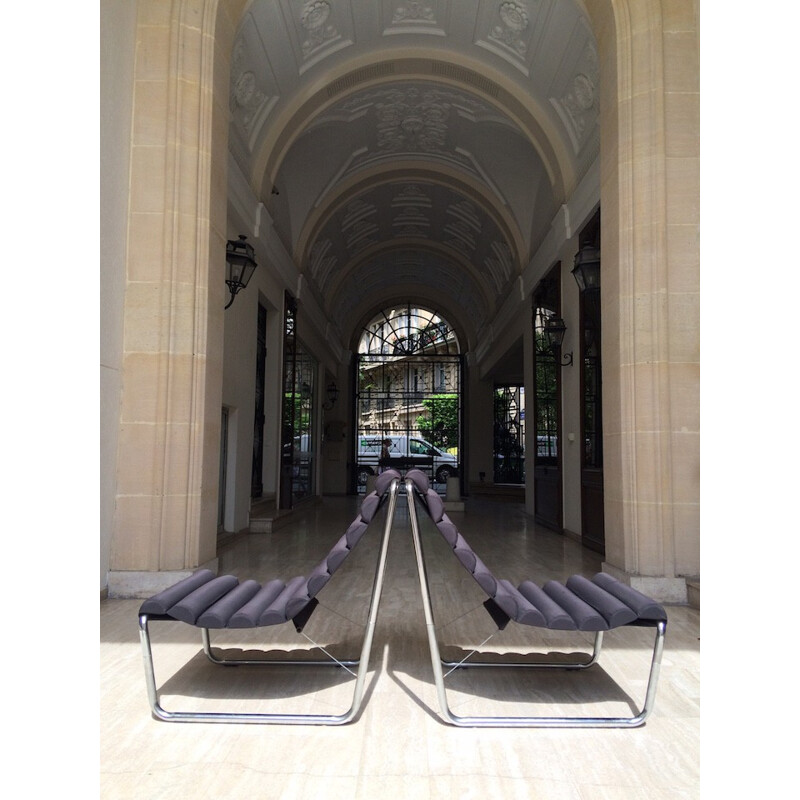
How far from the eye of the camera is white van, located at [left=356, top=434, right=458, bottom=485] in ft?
72.1

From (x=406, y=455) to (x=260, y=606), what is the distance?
1948cm

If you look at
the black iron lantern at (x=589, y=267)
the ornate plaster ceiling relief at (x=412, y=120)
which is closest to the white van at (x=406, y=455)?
the ornate plaster ceiling relief at (x=412, y=120)

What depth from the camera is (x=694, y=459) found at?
487 centimetres

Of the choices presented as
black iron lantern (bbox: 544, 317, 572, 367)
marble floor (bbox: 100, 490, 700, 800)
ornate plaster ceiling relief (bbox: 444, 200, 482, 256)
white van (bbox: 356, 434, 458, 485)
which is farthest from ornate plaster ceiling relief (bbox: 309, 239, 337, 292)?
marble floor (bbox: 100, 490, 700, 800)

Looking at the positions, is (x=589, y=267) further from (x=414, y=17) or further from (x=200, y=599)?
(x=200, y=599)

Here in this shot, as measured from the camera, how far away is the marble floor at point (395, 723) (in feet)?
6.54

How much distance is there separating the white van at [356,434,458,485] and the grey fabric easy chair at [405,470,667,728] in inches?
743

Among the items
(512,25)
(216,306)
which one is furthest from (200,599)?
(512,25)

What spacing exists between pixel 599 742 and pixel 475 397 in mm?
19327

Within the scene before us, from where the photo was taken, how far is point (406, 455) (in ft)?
72.6

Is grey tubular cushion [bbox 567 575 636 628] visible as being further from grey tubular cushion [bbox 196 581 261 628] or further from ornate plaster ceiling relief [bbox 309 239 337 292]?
ornate plaster ceiling relief [bbox 309 239 337 292]
